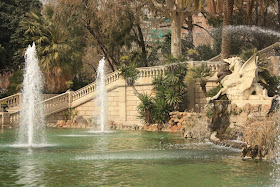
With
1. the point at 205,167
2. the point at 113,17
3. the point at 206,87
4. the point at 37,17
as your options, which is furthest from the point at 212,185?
the point at 37,17

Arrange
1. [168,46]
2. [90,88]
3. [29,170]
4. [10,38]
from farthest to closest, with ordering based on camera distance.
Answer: [168,46]
[10,38]
[90,88]
[29,170]

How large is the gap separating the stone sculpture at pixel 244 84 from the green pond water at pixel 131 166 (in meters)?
3.14

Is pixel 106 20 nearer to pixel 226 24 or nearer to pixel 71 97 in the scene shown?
pixel 71 97

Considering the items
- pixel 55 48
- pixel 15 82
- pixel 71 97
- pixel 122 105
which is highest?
pixel 55 48

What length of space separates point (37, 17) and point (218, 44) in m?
13.9

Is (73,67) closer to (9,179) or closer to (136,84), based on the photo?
(136,84)

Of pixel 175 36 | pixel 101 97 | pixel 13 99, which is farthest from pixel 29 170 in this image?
pixel 13 99

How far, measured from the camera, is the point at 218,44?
37125 millimetres

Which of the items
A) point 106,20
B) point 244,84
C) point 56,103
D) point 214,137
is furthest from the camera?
point 106,20

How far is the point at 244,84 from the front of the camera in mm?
19641

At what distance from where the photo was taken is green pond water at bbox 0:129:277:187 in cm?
1052

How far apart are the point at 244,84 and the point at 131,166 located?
28.6 feet

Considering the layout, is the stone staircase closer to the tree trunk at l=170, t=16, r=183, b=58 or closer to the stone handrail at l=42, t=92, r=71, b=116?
the stone handrail at l=42, t=92, r=71, b=116

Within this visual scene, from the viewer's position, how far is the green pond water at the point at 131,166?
1052 cm
